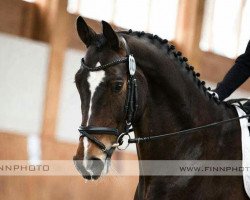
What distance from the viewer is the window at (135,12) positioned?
922 cm

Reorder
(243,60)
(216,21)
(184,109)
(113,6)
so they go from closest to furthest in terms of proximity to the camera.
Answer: (184,109) → (243,60) → (113,6) → (216,21)

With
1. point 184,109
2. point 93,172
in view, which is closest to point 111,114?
point 93,172

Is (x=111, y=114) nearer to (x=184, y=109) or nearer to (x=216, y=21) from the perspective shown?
(x=184, y=109)

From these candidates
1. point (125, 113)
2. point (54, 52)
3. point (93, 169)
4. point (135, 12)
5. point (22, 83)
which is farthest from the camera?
point (135, 12)

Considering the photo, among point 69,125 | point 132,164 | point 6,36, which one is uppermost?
point 6,36

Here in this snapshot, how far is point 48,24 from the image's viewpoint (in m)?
8.70

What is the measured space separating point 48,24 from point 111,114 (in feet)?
18.9

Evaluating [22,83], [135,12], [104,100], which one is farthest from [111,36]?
[135,12]

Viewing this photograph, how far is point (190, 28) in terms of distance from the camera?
34.4 ft

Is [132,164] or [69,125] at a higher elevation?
[69,125]

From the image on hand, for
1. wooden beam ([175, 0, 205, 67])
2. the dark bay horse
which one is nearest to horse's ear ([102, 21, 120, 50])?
the dark bay horse

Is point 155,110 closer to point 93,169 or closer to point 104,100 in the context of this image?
point 104,100

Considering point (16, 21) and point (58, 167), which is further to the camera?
point (16, 21)

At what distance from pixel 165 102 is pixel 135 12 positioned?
21.6ft
